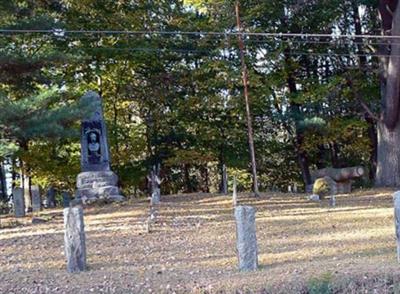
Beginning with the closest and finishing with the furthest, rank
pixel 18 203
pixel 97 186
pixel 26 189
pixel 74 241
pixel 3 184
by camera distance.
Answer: pixel 74 241, pixel 18 203, pixel 97 186, pixel 26 189, pixel 3 184

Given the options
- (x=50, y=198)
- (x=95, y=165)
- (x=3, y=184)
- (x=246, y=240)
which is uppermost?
(x=95, y=165)

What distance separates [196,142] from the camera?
66.4ft

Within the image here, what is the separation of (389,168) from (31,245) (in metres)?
11.4

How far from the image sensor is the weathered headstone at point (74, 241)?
613 cm

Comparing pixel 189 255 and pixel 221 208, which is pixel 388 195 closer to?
pixel 221 208

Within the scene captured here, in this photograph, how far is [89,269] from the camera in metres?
6.27

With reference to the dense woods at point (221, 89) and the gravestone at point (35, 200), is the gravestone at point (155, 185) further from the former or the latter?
the gravestone at point (35, 200)

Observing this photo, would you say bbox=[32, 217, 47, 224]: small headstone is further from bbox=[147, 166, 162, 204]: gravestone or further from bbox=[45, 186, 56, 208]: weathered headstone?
bbox=[45, 186, 56, 208]: weathered headstone

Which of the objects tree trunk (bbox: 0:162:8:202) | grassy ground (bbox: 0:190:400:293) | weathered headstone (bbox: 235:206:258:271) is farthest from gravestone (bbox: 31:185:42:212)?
weathered headstone (bbox: 235:206:258:271)

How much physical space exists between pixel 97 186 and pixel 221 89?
7112mm

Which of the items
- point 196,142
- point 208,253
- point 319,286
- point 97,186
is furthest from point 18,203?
point 319,286

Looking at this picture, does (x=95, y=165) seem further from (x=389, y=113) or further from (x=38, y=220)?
(x=389, y=113)

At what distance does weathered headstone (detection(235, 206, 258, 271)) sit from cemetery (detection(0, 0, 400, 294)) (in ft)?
0.07

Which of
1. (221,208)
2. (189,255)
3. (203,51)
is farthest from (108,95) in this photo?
(189,255)
